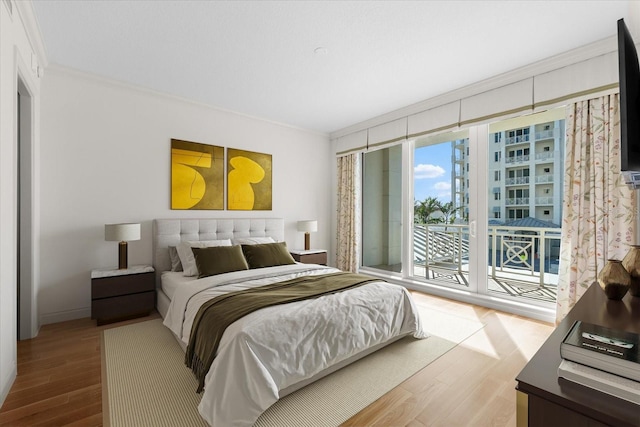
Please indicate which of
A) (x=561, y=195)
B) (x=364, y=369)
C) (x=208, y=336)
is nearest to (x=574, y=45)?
(x=561, y=195)

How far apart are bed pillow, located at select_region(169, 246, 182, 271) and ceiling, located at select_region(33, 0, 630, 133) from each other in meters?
1.96

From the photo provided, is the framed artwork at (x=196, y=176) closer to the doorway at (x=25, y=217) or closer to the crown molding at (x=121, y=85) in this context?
the crown molding at (x=121, y=85)

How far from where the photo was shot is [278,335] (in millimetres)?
1893

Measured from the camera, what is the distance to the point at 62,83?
316 centimetres

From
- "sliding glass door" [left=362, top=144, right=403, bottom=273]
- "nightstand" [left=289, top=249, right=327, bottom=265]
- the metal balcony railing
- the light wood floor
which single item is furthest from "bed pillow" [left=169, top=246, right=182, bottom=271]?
the metal balcony railing

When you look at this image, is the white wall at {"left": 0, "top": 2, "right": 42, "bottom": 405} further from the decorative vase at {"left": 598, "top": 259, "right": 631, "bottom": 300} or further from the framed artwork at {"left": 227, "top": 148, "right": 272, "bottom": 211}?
the decorative vase at {"left": 598, "top": 259, "right": 631, "bottom": 300}

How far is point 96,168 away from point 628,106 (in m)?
4.28

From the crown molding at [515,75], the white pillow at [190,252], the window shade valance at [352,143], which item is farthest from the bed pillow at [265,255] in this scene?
the crown molding at [515,75]

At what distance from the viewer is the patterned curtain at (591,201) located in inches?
104

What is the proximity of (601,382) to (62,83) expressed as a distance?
4567 mm

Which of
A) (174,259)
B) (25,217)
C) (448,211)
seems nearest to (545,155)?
(448,211)

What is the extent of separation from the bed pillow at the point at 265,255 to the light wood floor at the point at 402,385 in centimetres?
162

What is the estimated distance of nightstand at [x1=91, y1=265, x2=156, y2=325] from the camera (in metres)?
3.02

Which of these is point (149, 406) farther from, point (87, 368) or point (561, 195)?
point (561, 195)
